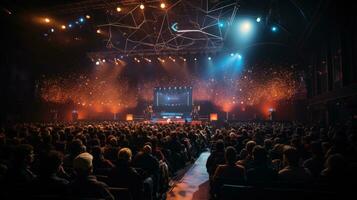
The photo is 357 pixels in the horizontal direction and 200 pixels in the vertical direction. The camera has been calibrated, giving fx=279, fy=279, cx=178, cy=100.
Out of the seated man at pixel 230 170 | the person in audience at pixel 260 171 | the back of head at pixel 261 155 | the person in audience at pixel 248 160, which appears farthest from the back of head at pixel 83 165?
the person in audience at pixel 248 160

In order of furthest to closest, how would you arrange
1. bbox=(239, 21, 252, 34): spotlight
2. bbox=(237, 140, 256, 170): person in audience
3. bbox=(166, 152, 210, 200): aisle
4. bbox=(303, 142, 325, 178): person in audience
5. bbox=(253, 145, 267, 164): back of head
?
bbox=(239, 21, 252, 34): spotlight < bbox=(166, 152, 210, 200): aisle < bbox=(237, 140, 256, 170): person in audience < bbox=(303, 142, 325, 178): person in audience < bbox=(253, 145, 267, 164): back of head

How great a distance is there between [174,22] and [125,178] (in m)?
18.3

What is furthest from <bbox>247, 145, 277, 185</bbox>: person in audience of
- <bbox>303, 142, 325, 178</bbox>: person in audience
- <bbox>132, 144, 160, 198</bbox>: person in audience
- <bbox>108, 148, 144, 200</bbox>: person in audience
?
<bbox>132, 144, 160, 198</bbox>: person in audience

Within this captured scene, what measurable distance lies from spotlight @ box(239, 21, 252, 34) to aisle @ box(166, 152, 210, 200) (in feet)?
56.2

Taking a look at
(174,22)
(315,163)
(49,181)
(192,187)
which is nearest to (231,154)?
(315,163)

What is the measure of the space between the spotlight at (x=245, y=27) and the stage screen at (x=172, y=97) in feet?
33.4

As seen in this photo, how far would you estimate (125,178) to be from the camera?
4059 mm

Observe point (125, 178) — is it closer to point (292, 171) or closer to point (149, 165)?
point (149, 165)

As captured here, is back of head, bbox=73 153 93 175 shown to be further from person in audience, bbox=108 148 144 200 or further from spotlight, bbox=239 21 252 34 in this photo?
spotlight, bbox=239 21 252 34

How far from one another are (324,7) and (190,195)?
40.4ft

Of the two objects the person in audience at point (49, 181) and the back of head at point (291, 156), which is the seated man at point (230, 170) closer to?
the back of head at point (291, 156)

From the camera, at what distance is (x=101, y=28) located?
23.4m

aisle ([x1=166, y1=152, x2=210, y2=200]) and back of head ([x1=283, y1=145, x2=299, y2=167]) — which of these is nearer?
back of head ([x1=283, y1=145, x2=299, y2=167])

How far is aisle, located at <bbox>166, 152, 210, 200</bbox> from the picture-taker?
6.11 metres
